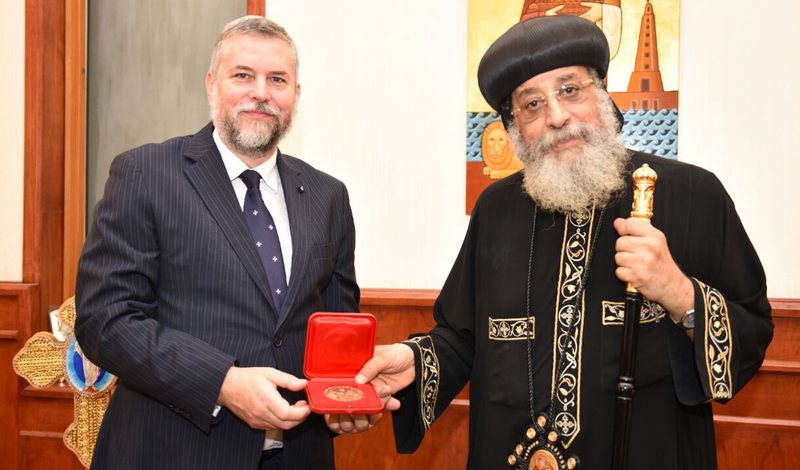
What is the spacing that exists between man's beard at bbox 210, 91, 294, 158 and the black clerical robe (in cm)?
80

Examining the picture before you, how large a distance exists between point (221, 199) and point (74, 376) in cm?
156

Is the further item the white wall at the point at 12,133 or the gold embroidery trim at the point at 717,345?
the white wall at the point at 12,133

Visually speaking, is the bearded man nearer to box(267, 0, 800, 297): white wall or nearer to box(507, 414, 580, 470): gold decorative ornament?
box(507, 414, 580, 470): gold decorative ornament

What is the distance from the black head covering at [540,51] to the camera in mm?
2156

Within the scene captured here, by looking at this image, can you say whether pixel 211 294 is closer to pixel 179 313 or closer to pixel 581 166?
pixel 179 313

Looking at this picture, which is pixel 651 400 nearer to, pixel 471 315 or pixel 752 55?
pixel 471 315

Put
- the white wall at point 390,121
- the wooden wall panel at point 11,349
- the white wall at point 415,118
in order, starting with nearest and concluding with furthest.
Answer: the white wall at point 415,118
the white wall at point 390,121
the wooden wall panel at point 11,349

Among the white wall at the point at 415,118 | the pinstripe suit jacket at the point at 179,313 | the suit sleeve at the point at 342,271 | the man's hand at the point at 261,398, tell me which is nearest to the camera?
the man's hand at the point at 261,398

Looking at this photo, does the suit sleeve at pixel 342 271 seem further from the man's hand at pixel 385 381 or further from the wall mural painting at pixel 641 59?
the wall mural painting at pixel 641 59

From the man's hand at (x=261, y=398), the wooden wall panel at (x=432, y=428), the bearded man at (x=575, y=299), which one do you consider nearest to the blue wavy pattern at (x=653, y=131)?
the wooden wall panel at (x=432, y=428)

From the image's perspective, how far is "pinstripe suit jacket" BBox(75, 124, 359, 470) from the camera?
6.42ft

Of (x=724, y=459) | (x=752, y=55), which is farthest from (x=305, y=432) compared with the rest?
(x=752, y=55)

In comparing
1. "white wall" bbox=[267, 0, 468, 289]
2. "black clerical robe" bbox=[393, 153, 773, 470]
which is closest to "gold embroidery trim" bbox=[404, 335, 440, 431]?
"black clerical robe" bbox=[393, 153, 773, 470]

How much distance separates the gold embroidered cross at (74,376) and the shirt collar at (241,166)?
140cm
